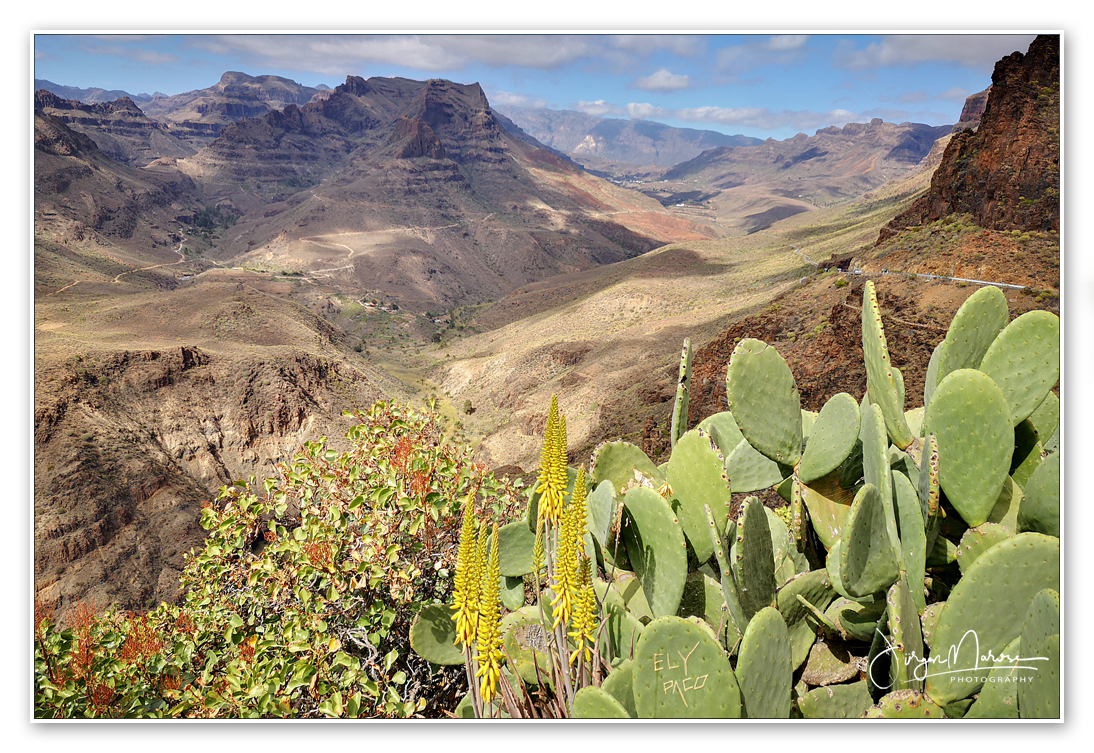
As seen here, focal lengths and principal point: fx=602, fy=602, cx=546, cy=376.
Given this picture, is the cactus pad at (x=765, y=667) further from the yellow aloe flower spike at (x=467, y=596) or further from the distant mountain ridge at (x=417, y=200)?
the distant mountain ridge at (x=417, y=200)

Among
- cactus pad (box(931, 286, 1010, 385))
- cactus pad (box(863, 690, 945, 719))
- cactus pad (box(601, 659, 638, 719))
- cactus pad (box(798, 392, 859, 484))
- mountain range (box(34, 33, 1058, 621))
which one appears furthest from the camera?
mountain range (box(34, 33, 1058, 621))

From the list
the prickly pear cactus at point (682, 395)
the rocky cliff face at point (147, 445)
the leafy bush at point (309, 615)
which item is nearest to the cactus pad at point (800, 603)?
the prickly pear cactus at point (682, 395)

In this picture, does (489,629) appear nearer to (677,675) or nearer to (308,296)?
(677,675)

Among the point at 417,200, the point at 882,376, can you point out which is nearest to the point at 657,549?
the point at 882,376

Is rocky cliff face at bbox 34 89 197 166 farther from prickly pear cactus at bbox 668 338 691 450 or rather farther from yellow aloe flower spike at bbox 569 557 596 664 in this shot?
yellow aloe flower spike at bbox 569 557 596 664

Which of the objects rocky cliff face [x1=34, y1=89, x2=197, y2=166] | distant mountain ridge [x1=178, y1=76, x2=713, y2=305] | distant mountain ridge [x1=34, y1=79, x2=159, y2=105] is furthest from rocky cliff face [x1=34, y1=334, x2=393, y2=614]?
rocky cliff face [x1=34, y1=89, x2=197, y2=166]
